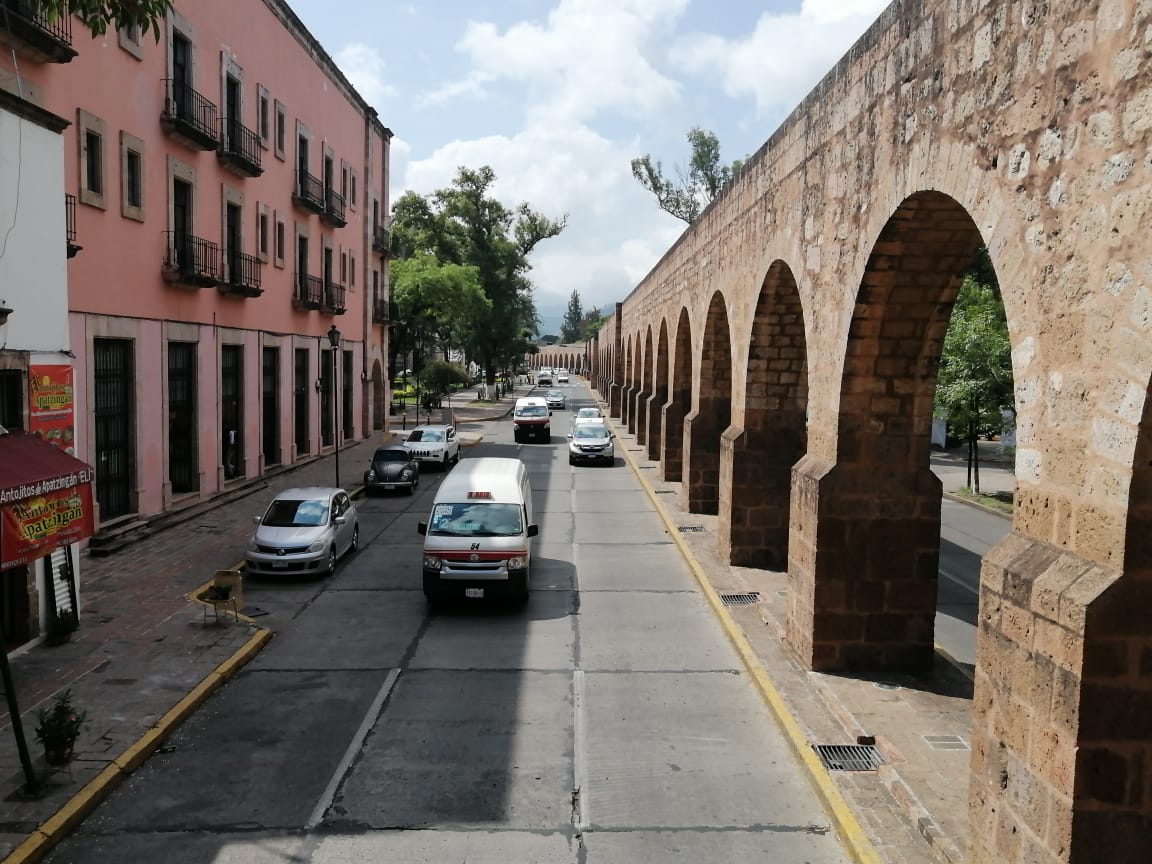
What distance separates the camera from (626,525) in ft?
67.3

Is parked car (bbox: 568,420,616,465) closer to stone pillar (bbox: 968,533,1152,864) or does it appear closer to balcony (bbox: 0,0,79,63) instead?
balcony (bbox: 0,0,79,63)

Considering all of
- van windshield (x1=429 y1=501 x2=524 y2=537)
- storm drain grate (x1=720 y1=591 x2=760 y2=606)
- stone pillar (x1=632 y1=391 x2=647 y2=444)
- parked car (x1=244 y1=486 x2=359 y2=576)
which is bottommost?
storm drain grate (x1=720 y1=591 x2=760 y2=606)

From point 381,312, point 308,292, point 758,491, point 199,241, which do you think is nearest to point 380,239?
point 381,312

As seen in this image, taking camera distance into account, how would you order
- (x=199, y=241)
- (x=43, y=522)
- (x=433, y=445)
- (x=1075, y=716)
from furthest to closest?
(x=433, y=445) < (x=199, y=241) < (x=43, y=522) < (x=1075, y=716)

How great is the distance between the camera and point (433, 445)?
2902 centimetres

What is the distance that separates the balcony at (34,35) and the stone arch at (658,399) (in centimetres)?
1954

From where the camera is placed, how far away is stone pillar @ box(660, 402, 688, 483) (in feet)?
85.9

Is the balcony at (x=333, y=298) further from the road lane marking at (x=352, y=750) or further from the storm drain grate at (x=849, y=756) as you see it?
the storm drain grate at (x=849, y=756)

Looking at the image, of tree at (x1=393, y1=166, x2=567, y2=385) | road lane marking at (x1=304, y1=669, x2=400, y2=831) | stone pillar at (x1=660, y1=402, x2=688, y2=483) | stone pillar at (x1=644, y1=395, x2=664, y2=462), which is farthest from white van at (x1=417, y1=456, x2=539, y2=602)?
tree at (x1=393, y1=166, x2=567, y2=385)

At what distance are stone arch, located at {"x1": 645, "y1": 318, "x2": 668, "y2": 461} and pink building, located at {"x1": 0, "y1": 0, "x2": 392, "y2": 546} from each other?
11.2 metres

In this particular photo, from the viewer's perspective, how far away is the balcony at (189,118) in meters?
19.2

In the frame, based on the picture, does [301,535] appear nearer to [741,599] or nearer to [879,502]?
[741,599]

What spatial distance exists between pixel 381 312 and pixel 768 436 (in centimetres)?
2624

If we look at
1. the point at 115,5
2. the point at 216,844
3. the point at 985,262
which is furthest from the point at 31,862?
the point at 985,262
